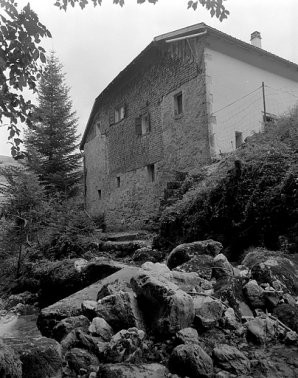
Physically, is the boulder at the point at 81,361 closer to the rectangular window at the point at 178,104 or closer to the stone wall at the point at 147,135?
the stone wall at the point at 147,135

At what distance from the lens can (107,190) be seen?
17.5 meters

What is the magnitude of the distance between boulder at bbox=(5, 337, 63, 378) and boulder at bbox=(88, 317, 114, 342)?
0.44 m

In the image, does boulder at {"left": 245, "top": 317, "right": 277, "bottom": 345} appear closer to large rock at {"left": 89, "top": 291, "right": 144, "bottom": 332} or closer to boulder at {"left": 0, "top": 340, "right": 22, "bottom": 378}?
large rock at {"left": 89, "top": 291, "right": 144, "bottom": 332}

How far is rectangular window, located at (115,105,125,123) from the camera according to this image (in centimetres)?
1648

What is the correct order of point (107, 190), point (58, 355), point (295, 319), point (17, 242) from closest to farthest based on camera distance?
point (58, 355)
point (295, 319)
point (17, 242)
point (107, 190)

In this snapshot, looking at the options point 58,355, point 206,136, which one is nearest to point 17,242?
point 206,136

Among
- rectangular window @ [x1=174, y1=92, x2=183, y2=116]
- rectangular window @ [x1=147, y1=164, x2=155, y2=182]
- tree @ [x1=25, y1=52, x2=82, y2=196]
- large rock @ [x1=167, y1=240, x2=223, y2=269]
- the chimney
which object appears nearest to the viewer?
large rock @ [x1=167, y1=240, x2=223, y2=269]

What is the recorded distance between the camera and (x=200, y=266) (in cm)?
513

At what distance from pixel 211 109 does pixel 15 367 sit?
10233 millimetres

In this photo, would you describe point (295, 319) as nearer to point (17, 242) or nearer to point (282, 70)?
point (17, 242)

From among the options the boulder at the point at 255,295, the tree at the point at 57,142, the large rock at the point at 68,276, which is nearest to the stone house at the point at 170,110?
the tree at the point at 57,142

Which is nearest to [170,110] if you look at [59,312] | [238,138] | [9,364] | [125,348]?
[238,138]

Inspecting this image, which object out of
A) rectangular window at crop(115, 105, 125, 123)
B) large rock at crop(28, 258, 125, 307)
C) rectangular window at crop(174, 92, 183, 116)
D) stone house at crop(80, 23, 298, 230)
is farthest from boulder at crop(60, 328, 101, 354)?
rectangular window at crop(115, 105, 125, 123)

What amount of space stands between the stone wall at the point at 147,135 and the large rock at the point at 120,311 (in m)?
8.11
